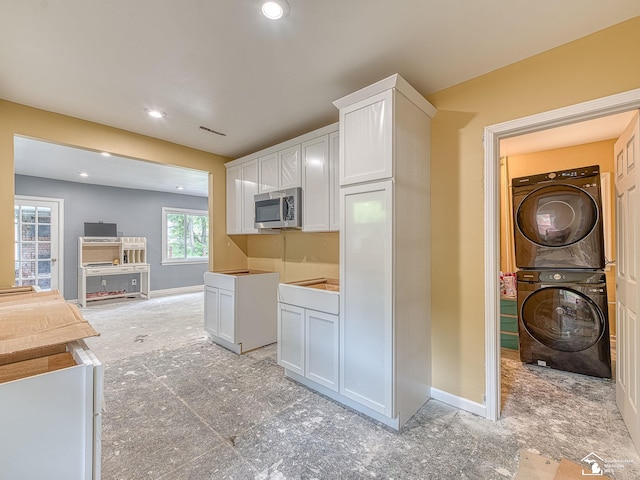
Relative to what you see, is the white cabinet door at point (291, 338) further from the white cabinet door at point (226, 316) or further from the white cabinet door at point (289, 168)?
the white cabinet door at point (289, 168)

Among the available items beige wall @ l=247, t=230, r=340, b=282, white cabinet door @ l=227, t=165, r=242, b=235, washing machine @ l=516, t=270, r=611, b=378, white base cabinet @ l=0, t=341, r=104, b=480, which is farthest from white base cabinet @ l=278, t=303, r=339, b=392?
washing machine @ l=516, t=270, r=611, b=378

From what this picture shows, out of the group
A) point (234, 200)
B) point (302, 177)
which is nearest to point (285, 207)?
Answer: point (302, 177)

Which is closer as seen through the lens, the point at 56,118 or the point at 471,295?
the point at 471,295

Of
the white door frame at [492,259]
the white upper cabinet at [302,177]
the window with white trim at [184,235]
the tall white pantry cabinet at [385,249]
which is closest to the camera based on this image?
the tall white pantry cabinet at [385,249]

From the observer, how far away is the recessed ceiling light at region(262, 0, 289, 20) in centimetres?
156

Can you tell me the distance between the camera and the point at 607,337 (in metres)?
2.72

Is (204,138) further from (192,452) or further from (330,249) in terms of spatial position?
(192,452)

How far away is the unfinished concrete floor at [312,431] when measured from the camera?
169cm

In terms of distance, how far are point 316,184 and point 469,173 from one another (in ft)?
4.63

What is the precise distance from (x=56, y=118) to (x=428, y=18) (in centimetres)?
343

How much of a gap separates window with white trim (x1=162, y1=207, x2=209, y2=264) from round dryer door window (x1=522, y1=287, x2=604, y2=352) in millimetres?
6814

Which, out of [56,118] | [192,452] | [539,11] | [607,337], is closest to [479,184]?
[539,11]

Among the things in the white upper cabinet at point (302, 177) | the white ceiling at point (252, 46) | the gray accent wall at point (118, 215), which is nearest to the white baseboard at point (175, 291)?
the gray accent wall at point (118, 215)

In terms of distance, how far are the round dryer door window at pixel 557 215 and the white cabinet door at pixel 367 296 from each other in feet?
7.06
